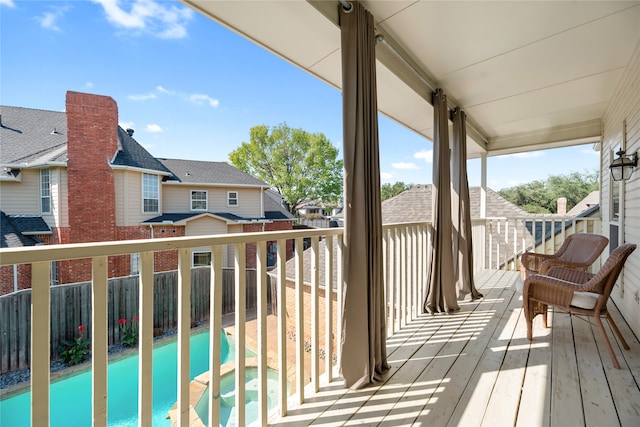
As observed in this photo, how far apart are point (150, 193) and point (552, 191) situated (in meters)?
31.4

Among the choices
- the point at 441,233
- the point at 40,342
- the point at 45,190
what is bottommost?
the point at 40,342

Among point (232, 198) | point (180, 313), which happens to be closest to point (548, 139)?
point (180, 313)

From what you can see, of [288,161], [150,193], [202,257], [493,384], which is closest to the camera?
[493,384]

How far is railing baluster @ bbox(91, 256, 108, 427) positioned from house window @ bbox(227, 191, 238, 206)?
772 centimetres

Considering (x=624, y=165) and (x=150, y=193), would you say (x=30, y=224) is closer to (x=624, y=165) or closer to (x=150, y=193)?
(x=150, y=193)

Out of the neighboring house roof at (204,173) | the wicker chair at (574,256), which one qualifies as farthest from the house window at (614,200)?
the neighboring house roof at (204,173)

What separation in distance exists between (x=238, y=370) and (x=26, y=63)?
11.0ft

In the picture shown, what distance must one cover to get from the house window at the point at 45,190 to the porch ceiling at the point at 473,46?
1714mm

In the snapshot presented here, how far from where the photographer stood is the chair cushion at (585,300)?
2182 millimetres

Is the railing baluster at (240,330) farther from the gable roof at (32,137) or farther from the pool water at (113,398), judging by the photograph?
the gable roof at (32,137)

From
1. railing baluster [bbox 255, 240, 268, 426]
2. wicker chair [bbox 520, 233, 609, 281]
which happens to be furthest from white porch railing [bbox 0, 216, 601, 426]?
wicker chair [bbox 520, 233, 609, 281]

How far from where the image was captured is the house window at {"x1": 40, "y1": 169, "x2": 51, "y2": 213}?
2119mm

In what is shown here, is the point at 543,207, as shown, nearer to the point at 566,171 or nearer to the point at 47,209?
the point at 566,171

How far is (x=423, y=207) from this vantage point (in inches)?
354
